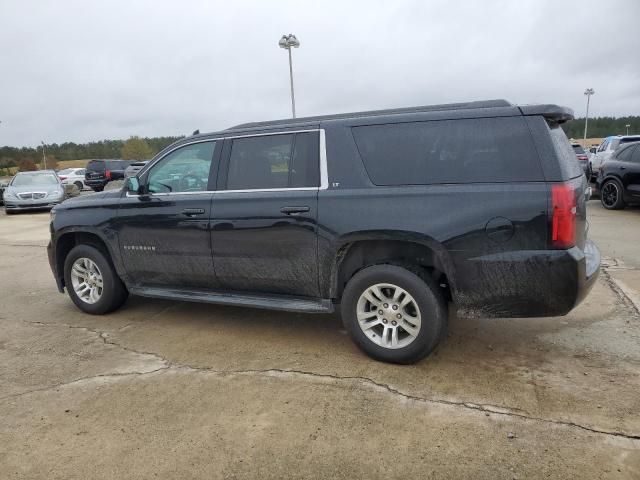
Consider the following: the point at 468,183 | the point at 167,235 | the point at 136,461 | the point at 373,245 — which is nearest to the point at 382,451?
the point at 136,461

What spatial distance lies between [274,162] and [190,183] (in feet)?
3.07

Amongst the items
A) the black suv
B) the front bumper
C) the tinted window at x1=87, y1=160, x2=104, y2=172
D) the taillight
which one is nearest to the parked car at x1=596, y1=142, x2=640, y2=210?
the black suv

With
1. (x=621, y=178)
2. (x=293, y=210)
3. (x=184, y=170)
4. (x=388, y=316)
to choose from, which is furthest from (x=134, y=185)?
(x=621, y=178)

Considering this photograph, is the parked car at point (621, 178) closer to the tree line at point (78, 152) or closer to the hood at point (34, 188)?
the hood at point (34, 188)

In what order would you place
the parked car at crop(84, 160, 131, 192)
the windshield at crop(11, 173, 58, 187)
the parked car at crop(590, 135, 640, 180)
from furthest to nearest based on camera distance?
the parked car at crop(84, 160, 131, 192) < the windshield at crop(11, 173, 58, 187) < the parked car at crop(590, 135, 640, 180)

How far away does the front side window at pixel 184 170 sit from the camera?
4.71 m

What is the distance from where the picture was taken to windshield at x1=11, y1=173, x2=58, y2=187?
18344 millimetres

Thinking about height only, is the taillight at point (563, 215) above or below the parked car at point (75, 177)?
above

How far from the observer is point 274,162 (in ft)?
14.3

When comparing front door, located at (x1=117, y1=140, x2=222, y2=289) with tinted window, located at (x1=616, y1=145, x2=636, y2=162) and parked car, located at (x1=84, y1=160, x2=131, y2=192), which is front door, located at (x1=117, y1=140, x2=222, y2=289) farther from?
parked car, located at (x1=84, y1=160, x2=131, y2=192)

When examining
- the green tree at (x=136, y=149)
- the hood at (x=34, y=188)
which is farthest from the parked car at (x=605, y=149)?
the green tree at (x=136, y=149)

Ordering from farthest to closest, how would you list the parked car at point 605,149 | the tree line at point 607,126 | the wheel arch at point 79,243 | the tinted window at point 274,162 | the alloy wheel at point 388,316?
the tree line at point 607,126
the parked car at point 605,149
the wheel arch at point 79,243
the tinted window at point 274,162
the alloy wheel at point 388,316

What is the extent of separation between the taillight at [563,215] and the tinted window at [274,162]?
1.75 m

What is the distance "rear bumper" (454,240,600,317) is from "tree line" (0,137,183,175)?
5699cm
